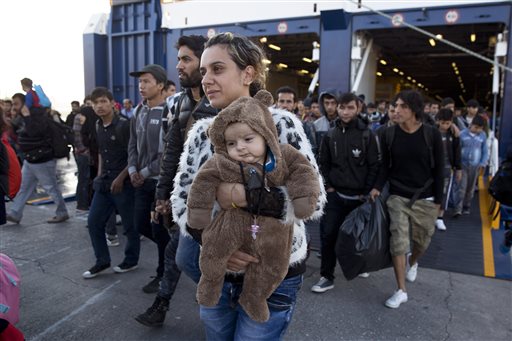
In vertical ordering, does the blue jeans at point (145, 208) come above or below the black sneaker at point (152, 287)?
above

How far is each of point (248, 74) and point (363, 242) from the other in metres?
2.27

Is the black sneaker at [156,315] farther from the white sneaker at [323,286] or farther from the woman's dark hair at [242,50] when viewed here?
the woman's dark hair at [242,50]

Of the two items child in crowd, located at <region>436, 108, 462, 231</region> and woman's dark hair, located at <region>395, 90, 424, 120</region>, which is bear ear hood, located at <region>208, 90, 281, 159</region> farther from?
child in crowd, located at <region>436, 108, 462, 231</region>

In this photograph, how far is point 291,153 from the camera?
1.50 m

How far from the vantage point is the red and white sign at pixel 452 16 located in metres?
8.78

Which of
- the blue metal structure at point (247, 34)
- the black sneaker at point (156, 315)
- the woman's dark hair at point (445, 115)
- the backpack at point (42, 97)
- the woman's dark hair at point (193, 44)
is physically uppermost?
the blue metal structure at point (247, 34)

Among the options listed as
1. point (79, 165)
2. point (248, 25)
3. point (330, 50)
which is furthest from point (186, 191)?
point (248, 25)

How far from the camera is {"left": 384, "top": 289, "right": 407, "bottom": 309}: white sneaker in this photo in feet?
11.4

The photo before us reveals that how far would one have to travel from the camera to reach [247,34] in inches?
436

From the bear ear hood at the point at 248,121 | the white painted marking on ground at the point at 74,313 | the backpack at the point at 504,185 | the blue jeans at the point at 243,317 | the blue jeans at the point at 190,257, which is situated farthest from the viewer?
the backpack at the point at 504,185

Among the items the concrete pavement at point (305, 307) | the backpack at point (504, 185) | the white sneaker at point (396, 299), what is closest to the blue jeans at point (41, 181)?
the concrete pavement at point (305, 307)

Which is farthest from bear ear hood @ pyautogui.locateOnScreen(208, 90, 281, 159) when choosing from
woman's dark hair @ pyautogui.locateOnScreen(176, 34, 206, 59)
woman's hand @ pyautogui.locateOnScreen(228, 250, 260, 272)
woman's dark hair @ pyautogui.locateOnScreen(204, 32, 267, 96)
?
woman's dark hair @ pyautogui.locateOnScreen(176, 34, 206, 59)

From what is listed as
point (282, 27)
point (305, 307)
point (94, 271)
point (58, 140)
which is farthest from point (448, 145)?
point (282, 27)

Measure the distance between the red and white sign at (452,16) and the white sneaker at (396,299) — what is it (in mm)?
7434
